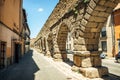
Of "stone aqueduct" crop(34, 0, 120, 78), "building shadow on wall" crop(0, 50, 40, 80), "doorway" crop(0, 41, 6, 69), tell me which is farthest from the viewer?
"doorway" crop(0, 41, 6, 69)

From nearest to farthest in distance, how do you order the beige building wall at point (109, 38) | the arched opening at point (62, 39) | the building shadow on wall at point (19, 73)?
the building shadow on wall at point (19, 73) → the arched opening at point (62, 39) → the beige building wall at point (109, 38)

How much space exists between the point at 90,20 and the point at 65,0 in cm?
468

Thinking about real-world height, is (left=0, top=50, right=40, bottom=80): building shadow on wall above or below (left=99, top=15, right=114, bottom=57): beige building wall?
below

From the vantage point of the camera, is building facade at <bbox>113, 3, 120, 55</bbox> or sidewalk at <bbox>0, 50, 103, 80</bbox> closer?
sidewalk at <bbox>0, 50, 103, 80</bbox>

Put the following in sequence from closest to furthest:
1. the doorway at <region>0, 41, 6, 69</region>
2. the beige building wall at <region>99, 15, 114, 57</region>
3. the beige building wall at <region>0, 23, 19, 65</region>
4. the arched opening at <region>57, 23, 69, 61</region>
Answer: the beige building wall at <region>0, 23, 19, 65</region> → the doorway at <region>0, 41, 6, 69</region> → the arched opening at <region>57, 23, 69, 61</region> → the beige building wall at <region>99, 15, 114, 57</region>

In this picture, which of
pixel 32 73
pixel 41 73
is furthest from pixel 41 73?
pixel 32 73

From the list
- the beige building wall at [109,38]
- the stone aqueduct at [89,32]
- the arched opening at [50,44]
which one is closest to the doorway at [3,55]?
the stone aqueduct at [89,32]

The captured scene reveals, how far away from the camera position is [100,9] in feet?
23.2

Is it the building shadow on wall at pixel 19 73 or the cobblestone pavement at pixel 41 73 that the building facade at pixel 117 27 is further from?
the building shadow on wall at pixel 19 73

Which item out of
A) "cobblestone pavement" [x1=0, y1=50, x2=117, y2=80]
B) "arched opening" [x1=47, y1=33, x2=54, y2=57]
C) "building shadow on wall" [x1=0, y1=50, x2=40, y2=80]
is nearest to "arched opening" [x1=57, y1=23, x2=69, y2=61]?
"cobblestone pavement" [x1=0, y1=50, x2=117, y2=80]

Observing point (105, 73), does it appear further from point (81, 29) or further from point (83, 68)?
point (81, 29)

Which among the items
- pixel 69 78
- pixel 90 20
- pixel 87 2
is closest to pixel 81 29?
pixel 90 20

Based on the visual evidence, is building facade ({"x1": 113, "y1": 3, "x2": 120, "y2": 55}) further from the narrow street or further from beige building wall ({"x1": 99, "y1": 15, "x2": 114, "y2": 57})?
the narrow street

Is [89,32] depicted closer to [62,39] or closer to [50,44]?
[62,39]
